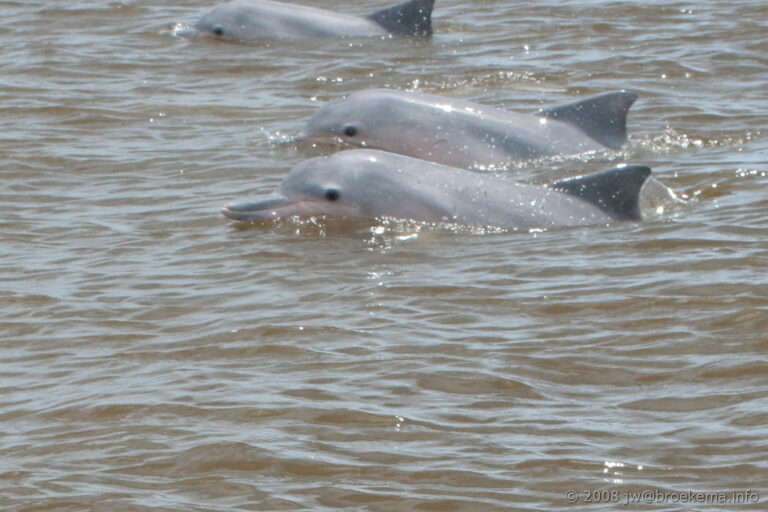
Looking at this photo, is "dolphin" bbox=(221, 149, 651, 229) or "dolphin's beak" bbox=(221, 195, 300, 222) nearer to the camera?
"dolphin" bbox=(221, 149, 651, 229)

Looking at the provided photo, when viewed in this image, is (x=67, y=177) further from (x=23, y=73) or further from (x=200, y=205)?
(x=23, y=73)

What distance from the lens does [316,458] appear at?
24.1ft

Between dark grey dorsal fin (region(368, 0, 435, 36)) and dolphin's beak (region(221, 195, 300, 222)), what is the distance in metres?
7.41

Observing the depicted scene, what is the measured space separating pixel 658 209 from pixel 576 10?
8541 mm

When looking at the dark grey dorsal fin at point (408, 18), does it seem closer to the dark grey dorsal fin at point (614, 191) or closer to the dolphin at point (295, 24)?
the dolphin at point (295, 24)

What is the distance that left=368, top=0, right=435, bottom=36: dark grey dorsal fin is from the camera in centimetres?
1845

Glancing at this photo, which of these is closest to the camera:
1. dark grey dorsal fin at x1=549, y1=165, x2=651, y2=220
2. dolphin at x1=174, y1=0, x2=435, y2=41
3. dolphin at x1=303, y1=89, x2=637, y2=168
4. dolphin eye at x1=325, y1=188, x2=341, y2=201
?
dark grey dorsal fin at x1=549, y1=165, x2=651, y2=220

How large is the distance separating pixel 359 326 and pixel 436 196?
7.49 ft

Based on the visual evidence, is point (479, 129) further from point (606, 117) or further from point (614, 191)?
point (614, 191)

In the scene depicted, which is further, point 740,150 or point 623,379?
point 740,150

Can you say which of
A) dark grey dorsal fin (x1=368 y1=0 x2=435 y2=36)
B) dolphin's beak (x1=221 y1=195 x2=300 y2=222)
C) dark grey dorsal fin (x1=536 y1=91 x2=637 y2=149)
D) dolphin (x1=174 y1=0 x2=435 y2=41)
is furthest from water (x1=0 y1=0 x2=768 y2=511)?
dolphin (x1=174 y1=0 x2=435 y2=41)

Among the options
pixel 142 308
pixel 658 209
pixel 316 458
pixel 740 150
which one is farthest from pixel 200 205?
pixel 316 458

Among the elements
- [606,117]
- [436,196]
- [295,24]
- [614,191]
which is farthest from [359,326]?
[295,24]

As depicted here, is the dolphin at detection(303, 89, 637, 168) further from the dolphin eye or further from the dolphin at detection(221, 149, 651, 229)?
the dolphin eye
